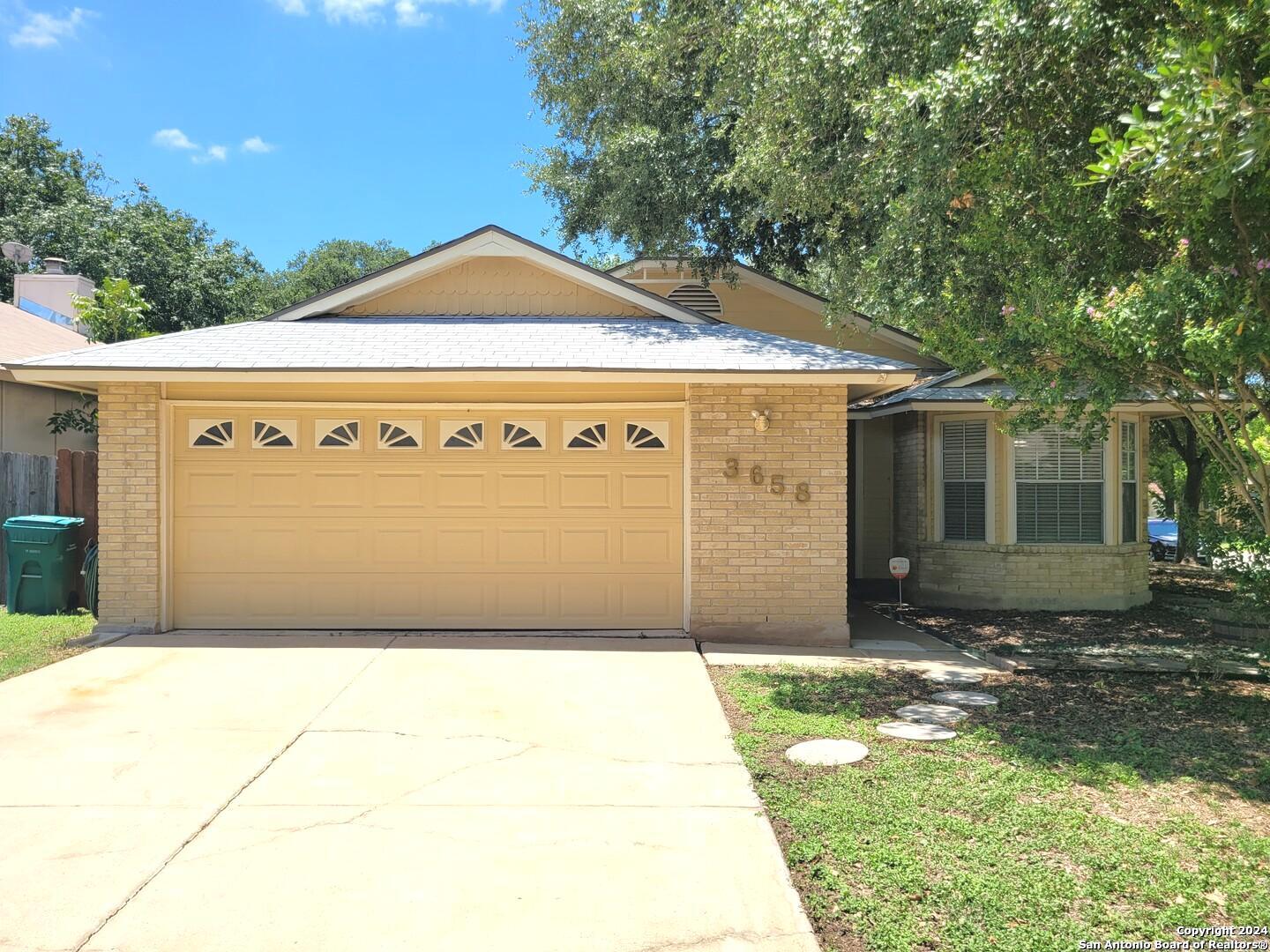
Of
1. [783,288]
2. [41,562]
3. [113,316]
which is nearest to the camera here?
[41,562]

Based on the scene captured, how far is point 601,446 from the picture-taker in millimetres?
8711

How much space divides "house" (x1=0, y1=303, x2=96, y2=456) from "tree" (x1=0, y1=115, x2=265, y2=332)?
35.0 ft

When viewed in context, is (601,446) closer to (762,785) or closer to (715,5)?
(762,785)

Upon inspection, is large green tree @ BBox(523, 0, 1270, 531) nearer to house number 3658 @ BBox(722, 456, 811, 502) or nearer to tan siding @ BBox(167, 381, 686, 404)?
house number 3658 @ BBox(722, 456, 811, 502)

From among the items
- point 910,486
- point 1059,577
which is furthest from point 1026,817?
point 910,486

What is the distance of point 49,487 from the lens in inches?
448

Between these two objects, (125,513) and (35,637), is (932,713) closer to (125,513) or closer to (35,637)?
(125,513)

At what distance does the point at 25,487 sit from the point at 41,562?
1975 millimetres

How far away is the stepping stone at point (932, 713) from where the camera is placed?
5.86 meters

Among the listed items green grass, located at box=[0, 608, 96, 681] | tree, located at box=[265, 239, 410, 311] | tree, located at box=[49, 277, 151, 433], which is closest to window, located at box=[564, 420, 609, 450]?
green grass, located at box=[0, 608, 96, 681]

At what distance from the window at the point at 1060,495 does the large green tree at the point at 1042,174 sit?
2801mm

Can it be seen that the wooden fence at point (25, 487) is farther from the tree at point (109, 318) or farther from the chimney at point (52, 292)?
the chimney at point (52, 292)

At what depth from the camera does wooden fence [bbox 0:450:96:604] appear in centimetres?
984

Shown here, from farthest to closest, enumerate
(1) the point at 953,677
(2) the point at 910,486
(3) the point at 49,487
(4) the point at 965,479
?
1. (2) the point at 910,486
2. (3) the point at 49,487
3. (4) the point at 965,479
4. (1) the point at 953,677
